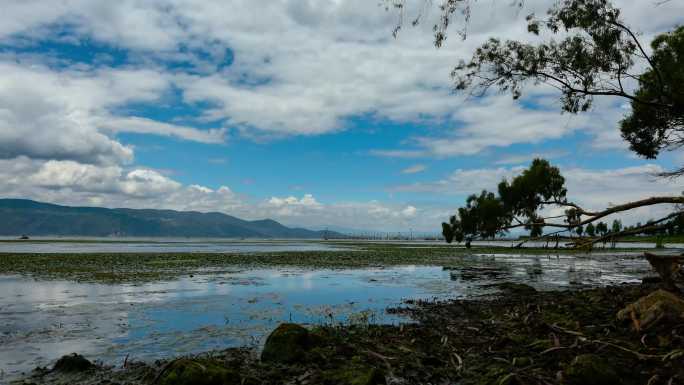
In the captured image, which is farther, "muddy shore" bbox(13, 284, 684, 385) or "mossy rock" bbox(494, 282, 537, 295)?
"mossy rock" bbox(494, 282, 537, 295)

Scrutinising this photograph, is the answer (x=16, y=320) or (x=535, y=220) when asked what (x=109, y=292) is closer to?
(x=16, y=320)

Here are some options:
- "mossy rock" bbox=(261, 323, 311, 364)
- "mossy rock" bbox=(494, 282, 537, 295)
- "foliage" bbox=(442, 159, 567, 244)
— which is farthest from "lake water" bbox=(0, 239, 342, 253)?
"mossy rock" bbox=(261, 323, 311, 364)

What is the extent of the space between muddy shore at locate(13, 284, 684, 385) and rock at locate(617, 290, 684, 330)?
0.24 metres

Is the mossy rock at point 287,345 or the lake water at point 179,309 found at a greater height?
the mossy rock at point 287,345

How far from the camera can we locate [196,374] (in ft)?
29.6

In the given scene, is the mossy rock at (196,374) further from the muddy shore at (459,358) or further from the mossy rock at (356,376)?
the mossy rock at (356,376)

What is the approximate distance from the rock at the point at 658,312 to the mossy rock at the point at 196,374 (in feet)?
34.6

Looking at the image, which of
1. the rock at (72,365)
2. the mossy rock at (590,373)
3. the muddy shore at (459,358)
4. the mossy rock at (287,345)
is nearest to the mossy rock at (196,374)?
the muddy shore at (459,358)

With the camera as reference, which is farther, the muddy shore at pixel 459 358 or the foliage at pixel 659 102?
the foliage at pixel 659 102

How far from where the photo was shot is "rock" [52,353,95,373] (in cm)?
1088

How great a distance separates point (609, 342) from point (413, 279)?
22.5 meters

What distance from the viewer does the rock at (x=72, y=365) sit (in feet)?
35.7

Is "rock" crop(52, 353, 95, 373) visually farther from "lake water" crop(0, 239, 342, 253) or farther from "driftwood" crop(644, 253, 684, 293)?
"lake water" crop(0, 239, 342, 253)

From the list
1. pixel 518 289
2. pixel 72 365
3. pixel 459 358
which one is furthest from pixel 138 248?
pixel 459 358
